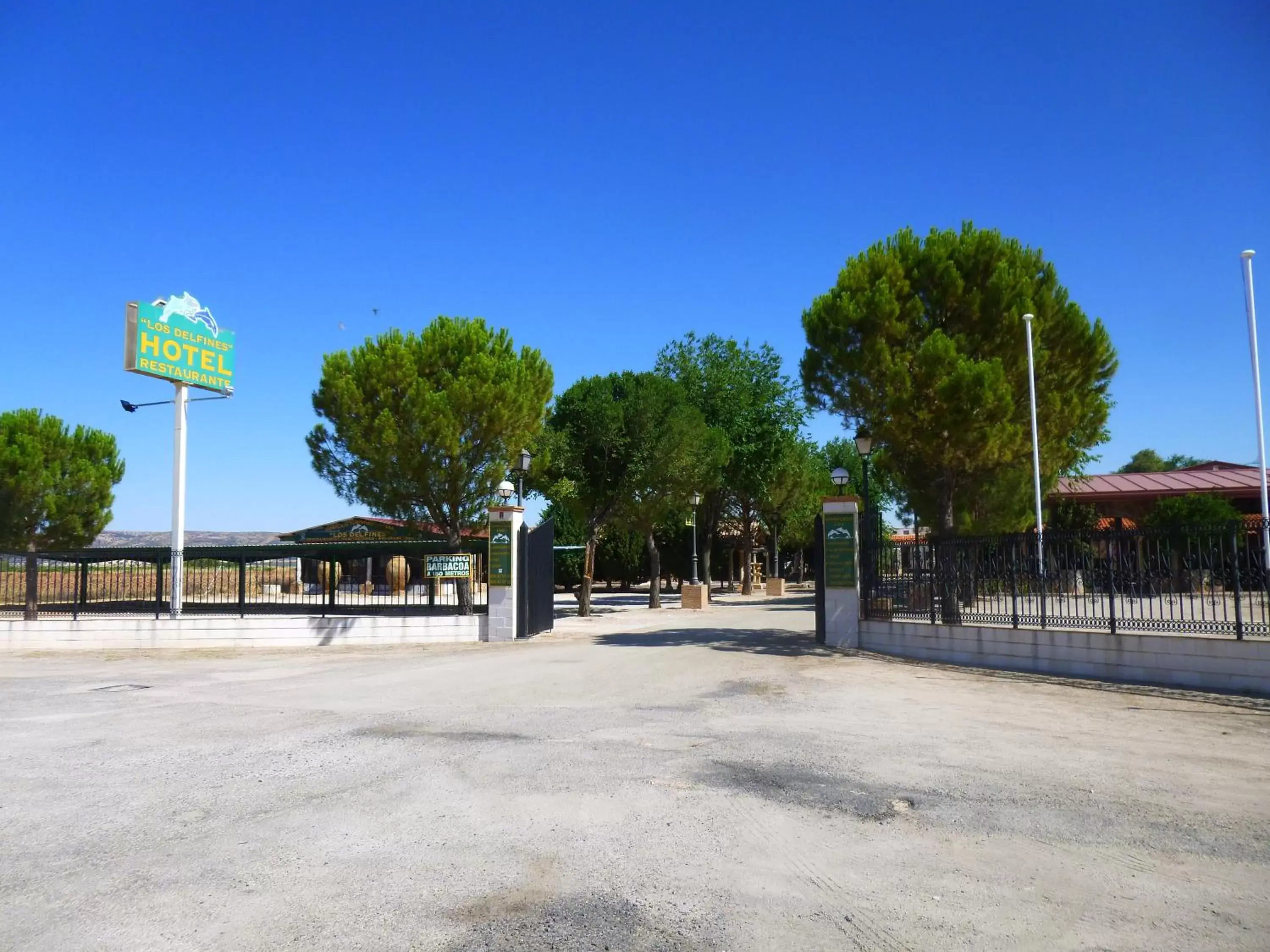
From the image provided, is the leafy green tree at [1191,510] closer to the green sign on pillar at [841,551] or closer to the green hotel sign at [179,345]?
the green sign on pillar at [841,551]

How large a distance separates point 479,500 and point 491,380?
3.70 m

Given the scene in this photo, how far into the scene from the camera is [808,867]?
15.5 ft

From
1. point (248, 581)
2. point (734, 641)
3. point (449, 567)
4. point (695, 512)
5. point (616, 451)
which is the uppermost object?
point (616, 451)

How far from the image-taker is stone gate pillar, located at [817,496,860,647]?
16625 millimetres

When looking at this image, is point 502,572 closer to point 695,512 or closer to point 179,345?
point 179,345

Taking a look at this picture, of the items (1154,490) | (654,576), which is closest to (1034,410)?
(654,576)

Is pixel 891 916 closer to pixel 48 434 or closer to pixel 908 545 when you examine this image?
pixel 908 545

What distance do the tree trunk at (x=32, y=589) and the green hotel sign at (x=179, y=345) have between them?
4993 mm

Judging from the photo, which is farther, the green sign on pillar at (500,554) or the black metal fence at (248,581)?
the black metal fence at (248,581)

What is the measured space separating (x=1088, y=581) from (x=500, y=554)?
1159cm

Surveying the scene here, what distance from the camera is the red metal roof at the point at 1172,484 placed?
37.8m

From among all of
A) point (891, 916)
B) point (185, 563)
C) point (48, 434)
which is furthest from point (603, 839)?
point (48, 434)

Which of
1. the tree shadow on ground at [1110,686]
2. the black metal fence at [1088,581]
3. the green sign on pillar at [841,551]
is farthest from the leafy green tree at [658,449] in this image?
the tree shadow on ground at [1110,686]

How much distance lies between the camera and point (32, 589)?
2039cm
